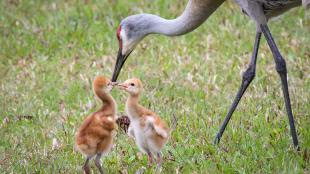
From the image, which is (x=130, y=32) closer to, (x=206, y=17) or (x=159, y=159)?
(x=206, y=17)

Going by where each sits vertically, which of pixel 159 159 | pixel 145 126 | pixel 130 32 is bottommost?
pixel 159 159

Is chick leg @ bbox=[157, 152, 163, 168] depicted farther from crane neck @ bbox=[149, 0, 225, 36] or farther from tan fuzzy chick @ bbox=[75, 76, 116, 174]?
crane neck @ bbox=[149, 0, 225, 36]

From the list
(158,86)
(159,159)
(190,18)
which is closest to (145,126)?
(159,159)

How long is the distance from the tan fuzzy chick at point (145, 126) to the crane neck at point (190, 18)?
1.29 meters

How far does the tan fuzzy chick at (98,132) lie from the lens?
16.0ft

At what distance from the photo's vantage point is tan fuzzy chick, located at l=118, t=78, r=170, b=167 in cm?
511

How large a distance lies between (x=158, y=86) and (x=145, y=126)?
2.19 metres

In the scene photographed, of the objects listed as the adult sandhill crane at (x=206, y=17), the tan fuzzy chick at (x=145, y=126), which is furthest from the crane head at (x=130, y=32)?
the tan fuzzy chick at (x=145, y=126)

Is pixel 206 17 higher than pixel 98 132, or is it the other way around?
pixel 206 17

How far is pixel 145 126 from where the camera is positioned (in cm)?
513

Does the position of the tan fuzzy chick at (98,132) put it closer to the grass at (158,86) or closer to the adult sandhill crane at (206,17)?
the grass at (158,86)

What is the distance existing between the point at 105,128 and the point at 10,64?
3576 mm

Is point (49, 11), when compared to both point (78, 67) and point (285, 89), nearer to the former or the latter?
point (78, 67)

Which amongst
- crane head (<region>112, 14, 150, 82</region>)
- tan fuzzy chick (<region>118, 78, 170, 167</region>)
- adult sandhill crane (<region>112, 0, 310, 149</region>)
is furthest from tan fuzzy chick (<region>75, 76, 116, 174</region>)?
crane head (<region>112, 14, 150, 82</region>)
